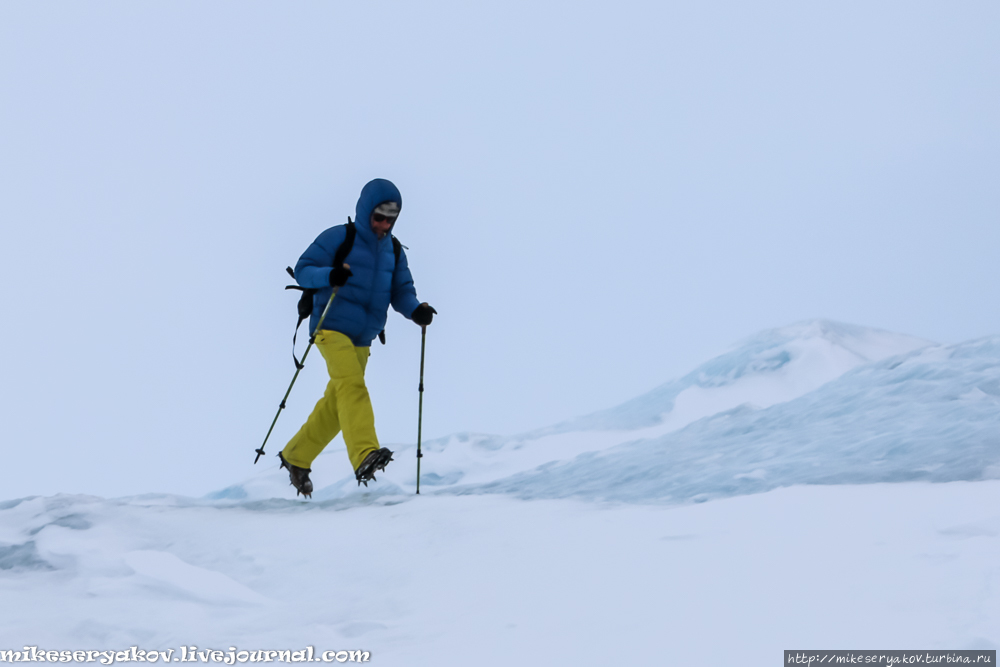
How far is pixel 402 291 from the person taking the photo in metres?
5.79

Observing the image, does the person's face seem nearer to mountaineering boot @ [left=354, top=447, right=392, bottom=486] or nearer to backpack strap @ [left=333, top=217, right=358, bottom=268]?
backpack strap @ [left=333, top=217, right=358, bottom=268]

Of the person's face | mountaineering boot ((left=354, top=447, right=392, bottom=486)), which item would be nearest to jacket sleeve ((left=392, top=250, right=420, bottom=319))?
the person's face

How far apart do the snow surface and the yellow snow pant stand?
44cm

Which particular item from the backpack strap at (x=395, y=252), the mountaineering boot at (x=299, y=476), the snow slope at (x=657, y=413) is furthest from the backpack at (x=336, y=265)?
the snow slope at (x=657, y=413)

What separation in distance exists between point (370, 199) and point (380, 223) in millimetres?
176

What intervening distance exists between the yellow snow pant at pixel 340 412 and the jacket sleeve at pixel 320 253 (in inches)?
16.2

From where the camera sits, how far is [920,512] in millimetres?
3531

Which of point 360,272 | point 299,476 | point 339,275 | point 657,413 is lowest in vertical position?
point 299,476

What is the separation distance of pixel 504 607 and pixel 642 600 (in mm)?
522

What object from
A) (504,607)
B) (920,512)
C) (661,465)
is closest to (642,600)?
(504,607)

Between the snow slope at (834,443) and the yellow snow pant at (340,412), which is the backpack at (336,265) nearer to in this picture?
the yellow snow pant at (340,412)

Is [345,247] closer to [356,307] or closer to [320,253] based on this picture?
[320,253]

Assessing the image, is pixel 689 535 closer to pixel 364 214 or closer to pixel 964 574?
pixel 964 574

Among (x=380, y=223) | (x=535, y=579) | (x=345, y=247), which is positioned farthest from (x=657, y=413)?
(x=535, y=579)
